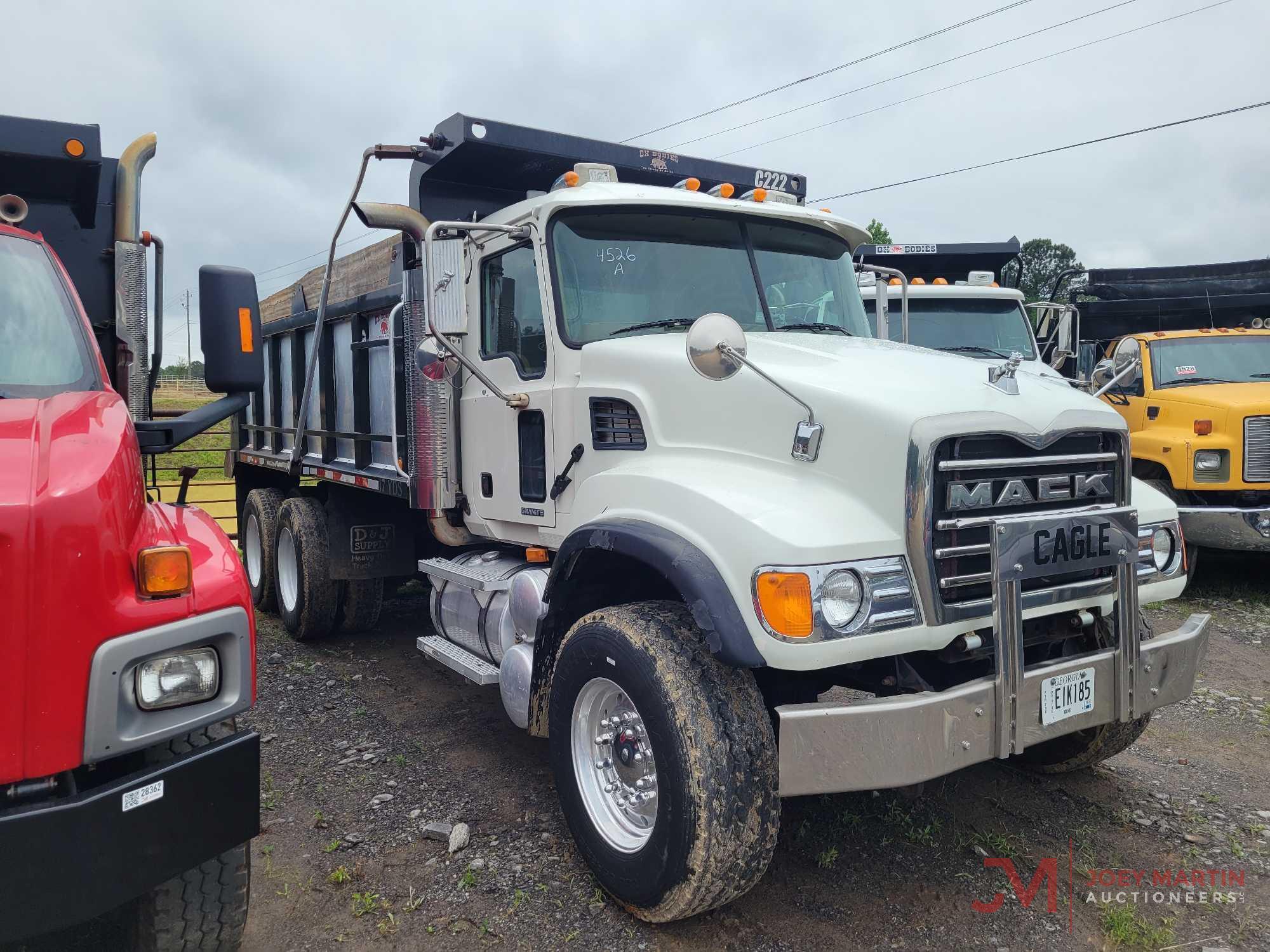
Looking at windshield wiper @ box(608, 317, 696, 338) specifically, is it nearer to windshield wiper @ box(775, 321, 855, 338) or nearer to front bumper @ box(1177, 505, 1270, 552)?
windshield wiper @ box(775, 321, 855, 338)

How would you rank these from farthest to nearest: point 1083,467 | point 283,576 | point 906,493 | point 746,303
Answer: point 283,576 < point 746,303 < point 1083,467 < point 906,493

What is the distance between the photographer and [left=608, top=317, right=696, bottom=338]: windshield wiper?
157 inches

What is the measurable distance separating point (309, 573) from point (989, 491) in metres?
5.08

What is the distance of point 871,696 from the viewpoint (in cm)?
313

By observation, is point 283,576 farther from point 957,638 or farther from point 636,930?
point 957,638

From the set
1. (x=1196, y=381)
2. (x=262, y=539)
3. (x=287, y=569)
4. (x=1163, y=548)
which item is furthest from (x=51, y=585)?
(x=1196, y=381)

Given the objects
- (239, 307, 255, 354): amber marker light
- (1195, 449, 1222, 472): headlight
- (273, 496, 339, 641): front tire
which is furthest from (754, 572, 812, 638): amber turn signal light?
(1195, 449, 1222, 472): headlight

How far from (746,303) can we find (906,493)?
158 cm

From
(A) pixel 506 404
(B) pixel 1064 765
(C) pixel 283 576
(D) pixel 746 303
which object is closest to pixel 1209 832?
(B) pixel 1064 765

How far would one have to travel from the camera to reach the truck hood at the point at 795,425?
2.88m

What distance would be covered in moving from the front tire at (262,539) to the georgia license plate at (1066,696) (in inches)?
238

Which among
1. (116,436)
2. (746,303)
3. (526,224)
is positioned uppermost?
(526,224)

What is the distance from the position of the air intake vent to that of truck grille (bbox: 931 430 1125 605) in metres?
1.25

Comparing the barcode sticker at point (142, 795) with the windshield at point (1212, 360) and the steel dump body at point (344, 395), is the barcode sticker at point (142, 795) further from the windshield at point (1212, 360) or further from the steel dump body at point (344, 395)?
the windshield at point (1212, 360)
